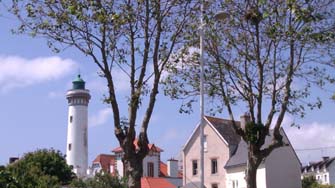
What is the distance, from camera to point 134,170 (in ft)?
66.4

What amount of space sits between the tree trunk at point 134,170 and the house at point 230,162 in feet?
111

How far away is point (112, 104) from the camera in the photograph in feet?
68.2

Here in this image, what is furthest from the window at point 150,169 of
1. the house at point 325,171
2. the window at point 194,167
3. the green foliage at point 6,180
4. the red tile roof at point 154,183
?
the green foliage at point 6,180

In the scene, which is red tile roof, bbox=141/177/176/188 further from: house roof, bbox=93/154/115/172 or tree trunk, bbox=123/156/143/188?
tree trunk, bbox=123/156/143/188

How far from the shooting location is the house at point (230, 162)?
55344 mm

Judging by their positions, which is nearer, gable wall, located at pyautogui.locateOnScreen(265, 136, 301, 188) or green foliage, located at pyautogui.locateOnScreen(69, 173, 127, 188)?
green foliage, located at pyautogui.locateOnScreen(69, 173, 127, 188)

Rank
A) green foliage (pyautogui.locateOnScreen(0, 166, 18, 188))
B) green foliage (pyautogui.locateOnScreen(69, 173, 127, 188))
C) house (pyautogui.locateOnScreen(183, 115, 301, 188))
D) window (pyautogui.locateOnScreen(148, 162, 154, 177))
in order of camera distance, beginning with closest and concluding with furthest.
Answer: green foliage (pyautogui.locateOnScreen(0, 166, 18, 188)) → green foliage (pyautogui.locateOnScreen(69, 173, 127, 188)) → house (pyautogui.locateOnScreen(183, 115, 301, 188)) → window (pyautogui.locateOnScreen(148, 162, 154, 177))

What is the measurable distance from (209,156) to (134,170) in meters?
41.0

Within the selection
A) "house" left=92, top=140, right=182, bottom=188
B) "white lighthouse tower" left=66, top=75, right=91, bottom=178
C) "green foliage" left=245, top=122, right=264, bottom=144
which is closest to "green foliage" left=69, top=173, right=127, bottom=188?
"green foliage" left=245, top=122, right=264, bottom=144

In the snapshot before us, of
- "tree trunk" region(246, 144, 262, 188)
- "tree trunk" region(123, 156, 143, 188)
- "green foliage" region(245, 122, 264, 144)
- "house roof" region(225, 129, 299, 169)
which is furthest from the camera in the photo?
"house roof" region(225, 129, 299, 169)

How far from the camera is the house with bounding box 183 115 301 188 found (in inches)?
2179

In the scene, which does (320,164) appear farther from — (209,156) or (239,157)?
(239,157)

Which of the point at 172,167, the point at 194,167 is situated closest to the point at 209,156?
the point at 194,167

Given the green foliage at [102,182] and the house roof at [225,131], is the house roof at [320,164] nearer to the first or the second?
the house roof at [225,131]
